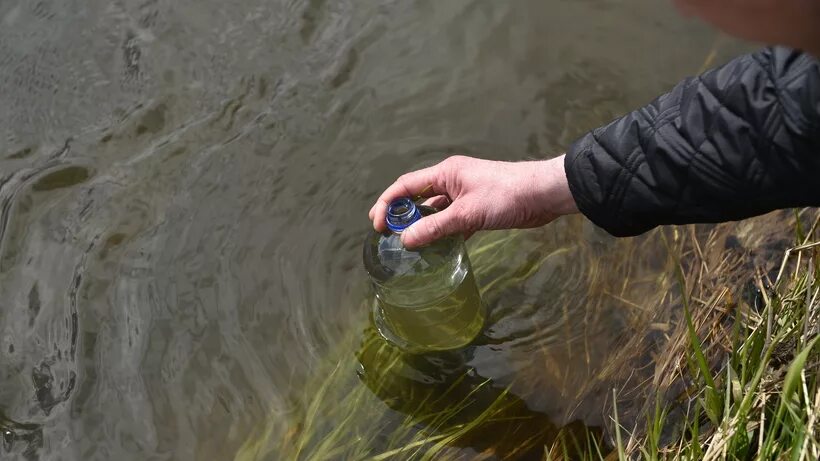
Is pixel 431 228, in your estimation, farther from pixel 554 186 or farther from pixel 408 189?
pixel 554 186

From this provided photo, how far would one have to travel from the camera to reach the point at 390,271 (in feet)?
10.6

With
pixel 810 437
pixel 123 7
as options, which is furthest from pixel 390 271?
pixel 123 7

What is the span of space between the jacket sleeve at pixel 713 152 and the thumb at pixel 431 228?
1.24 feet

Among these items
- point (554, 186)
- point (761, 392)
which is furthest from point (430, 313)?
point (761, 392)

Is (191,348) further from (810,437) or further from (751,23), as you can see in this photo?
(751,23)

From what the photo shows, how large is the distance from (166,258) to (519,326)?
4.87ft

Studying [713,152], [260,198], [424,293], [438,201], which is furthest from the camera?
[260,198]

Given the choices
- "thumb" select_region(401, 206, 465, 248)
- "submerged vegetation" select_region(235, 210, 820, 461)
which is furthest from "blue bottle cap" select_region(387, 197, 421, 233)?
"submerged vegetation" select_region(235, 210, 820, 461)

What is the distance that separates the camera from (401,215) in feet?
9.03

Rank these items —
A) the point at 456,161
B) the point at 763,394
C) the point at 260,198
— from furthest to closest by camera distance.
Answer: the point at 260,198 < the point at 456,161 < the point at 763,394

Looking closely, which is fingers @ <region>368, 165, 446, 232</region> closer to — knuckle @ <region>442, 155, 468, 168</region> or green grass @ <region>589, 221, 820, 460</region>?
knuckle @ <region>442, 155, 468, 168</region>

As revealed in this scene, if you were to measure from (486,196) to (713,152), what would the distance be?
0.72 metres

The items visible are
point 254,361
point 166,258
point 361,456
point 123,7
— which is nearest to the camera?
point 361,456

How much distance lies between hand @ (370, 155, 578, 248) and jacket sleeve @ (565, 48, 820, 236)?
11 cm
